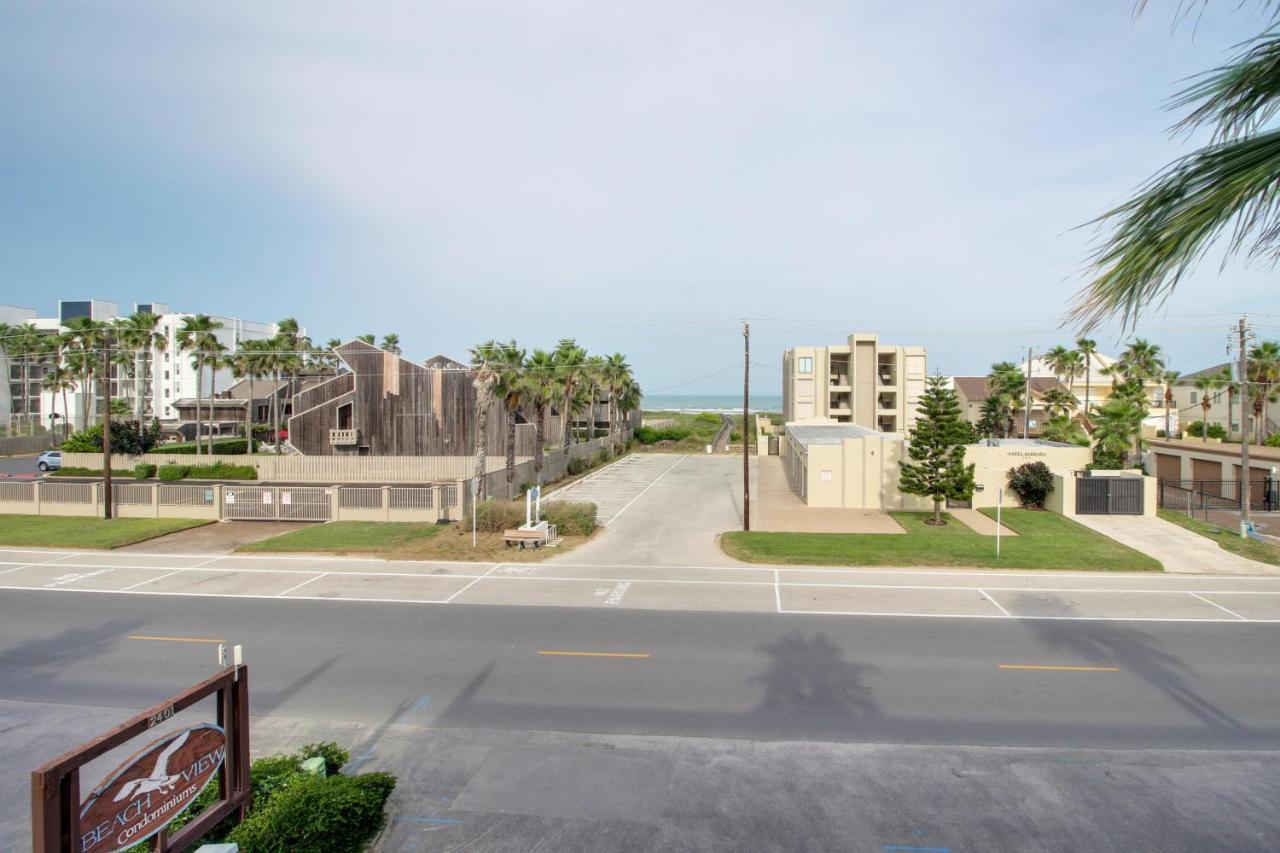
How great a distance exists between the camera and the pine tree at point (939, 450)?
28.3 meters

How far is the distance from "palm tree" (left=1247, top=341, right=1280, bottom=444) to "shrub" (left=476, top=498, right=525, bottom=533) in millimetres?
43570

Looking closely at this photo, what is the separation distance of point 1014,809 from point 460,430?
43013mm

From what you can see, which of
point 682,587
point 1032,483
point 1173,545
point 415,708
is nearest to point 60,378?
point 682,587

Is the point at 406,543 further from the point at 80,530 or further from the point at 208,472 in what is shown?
the point at 208,472

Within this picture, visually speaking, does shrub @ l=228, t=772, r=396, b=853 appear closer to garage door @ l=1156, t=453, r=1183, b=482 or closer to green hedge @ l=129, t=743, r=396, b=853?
green hedge @ l=129, t=743, r=396, b=853

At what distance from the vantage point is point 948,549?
23672 millimetres

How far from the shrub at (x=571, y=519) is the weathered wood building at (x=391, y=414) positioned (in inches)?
834

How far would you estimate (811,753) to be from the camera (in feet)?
32.2

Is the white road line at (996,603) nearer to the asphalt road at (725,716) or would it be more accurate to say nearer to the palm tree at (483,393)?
the asphalt road at (725,716)

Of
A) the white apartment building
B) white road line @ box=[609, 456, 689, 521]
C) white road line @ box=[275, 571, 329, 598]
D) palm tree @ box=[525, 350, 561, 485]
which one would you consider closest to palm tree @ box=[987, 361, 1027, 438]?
white road line @ box=[609, 456, 689, 521]

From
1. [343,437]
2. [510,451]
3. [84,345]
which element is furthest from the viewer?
[84,345]

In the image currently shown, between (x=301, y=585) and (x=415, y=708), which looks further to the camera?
(x=301, y=585)

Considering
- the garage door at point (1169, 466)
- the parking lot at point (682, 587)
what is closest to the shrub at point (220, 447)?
the parking lot at point (682, 587)

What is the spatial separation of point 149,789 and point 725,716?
24.4 feet
